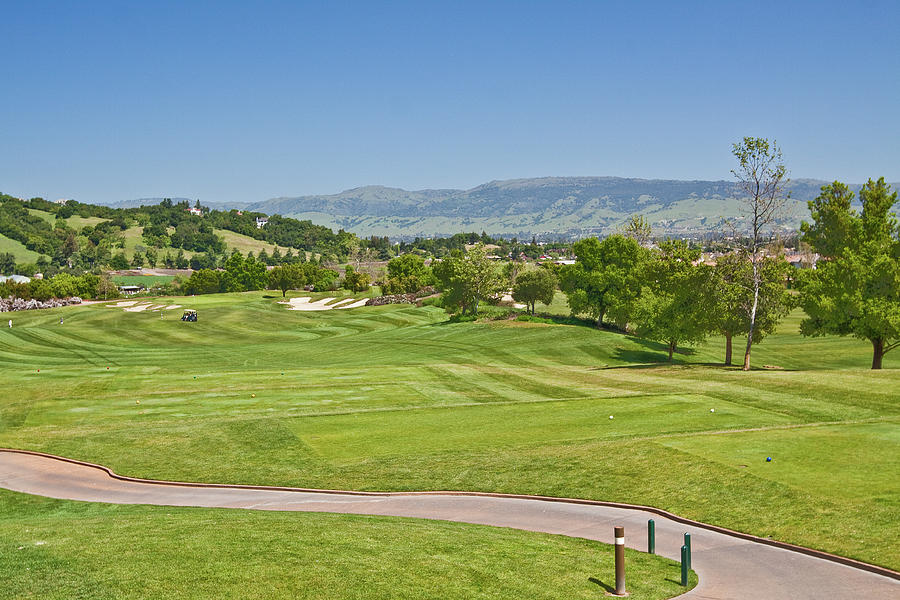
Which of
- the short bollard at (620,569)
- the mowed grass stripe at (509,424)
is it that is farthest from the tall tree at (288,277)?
the short bollard at (620,569)

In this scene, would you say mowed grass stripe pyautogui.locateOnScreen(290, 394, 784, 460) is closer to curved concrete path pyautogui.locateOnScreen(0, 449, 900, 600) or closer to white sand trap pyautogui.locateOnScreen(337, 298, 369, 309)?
curved concrete path pyautogui.locateOnScreen(0, 449, 900, 600)

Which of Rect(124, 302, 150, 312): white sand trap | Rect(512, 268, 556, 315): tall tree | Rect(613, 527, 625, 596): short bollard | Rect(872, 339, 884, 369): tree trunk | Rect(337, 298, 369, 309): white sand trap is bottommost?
Rect(337, 298, 369, 309): white sand trap

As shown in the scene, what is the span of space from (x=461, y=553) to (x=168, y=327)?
90.2 metres

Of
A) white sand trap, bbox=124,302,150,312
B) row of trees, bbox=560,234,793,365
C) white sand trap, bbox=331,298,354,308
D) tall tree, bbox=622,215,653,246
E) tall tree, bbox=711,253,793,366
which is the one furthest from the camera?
white sand trap, bbox=331,298,354,308

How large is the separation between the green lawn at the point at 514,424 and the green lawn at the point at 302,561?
229 inches

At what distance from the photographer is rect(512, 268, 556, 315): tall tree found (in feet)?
328

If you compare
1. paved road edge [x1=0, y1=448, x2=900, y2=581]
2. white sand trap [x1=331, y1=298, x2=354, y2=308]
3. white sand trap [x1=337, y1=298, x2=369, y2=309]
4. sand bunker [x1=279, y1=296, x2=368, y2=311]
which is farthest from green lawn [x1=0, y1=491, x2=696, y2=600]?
white sand trap [x1=331, y1=298, x2=354, y2=308]

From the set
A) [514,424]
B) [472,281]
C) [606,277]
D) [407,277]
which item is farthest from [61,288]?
[514,424]

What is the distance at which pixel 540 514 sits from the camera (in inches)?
949

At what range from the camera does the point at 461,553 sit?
60.2ft

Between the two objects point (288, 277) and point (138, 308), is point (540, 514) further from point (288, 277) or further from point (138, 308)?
point (288, 277)

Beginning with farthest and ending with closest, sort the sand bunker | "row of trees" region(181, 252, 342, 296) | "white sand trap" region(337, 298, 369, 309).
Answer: "row of trees" region(181, 252, 342, 296) → "white sand trap" region(337, 298, 369, 309) → the sand bunker

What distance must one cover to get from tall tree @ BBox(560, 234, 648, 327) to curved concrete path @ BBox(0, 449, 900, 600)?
200 ft

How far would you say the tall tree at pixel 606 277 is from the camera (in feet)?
280
